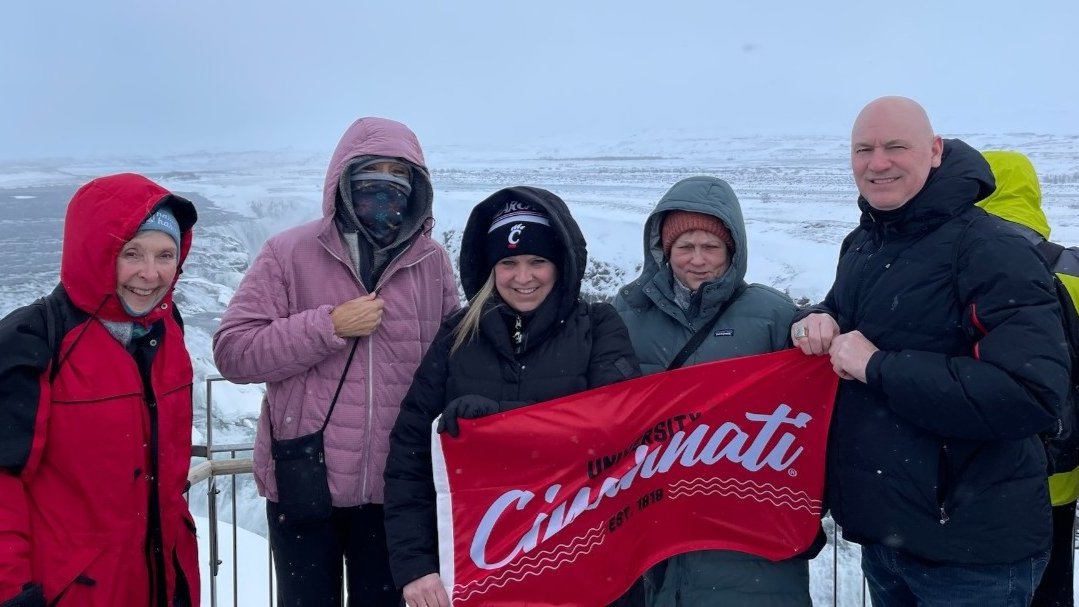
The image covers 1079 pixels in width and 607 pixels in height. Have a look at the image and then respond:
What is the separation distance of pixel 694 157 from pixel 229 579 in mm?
34001

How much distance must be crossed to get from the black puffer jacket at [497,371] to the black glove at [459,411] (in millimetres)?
70

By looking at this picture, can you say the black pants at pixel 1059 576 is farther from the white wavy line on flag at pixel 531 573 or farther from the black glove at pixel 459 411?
the black glove at pixel 459 411

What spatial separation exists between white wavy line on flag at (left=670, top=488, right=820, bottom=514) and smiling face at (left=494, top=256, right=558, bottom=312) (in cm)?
86

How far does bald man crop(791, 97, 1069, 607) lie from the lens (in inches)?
79.7

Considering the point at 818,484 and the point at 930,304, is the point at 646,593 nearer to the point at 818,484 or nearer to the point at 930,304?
the point at 818,484

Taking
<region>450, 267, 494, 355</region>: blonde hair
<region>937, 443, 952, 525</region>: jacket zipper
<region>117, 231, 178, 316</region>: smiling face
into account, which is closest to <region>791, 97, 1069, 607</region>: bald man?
<region>937, 443, 952, 525</region>: jacket zipper

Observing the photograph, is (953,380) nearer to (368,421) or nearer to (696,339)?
(696,339)

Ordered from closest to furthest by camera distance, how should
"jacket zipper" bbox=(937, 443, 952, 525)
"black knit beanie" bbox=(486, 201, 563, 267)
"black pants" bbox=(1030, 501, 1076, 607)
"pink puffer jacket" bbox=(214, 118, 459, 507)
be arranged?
"jacket zipper" bbox=(937, 443, 952, 525) < "black knit beanie" bbox=(486, 201, 563, 267) < "pink puffer jacket" bbox=(214, 118, 459, 507) < "black pants" bbox=(1030, 501, 1076, 607)

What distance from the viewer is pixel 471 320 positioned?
2512 millimetres

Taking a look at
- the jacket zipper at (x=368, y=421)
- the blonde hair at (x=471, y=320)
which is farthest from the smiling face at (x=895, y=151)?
the jacket zipper at (x=368, y=421)

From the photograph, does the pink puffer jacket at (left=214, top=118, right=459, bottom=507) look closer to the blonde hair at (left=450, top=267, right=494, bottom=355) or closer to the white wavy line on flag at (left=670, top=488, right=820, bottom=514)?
the blonde hair at (left=450, top=267, right=494, bottom=355)

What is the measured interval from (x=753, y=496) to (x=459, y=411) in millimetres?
1167

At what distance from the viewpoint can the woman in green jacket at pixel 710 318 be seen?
2668 mm

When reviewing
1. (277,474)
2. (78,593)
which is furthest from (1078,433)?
(78,593)
